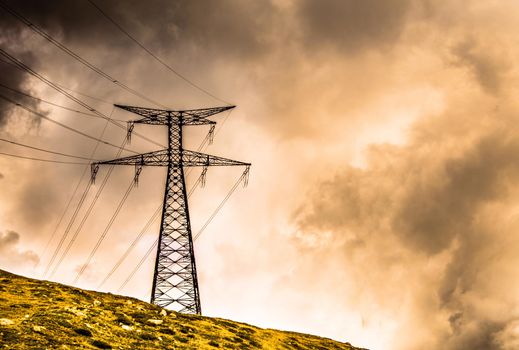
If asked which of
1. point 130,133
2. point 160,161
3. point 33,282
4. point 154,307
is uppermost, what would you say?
point 130,133

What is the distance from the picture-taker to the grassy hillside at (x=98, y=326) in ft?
55.3

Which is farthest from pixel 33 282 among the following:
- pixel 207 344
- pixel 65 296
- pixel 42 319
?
pixel 207 344

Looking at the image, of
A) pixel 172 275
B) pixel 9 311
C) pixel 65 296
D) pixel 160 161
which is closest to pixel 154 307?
pixel 172 275

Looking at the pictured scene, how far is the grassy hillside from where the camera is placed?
55.3 ft

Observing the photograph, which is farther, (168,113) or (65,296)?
(168,113)

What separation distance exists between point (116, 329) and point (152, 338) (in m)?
1.92

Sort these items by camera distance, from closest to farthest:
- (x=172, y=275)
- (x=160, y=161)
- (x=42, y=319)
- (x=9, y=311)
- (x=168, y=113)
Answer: (x=42, y=319)
(x=9, y=311)
(x=172, y=275)
(x=160, y=161)
(x=168, y=113)

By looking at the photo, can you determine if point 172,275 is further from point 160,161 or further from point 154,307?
point 160,161

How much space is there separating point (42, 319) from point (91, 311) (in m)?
3.91

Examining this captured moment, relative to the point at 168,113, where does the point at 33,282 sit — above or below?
below

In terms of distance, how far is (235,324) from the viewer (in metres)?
32.6

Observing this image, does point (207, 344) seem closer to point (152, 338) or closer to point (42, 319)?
point (152, 338)

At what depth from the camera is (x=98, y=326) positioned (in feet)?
65.0

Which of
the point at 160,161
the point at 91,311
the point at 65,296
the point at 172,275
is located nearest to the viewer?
the point at 91,311
